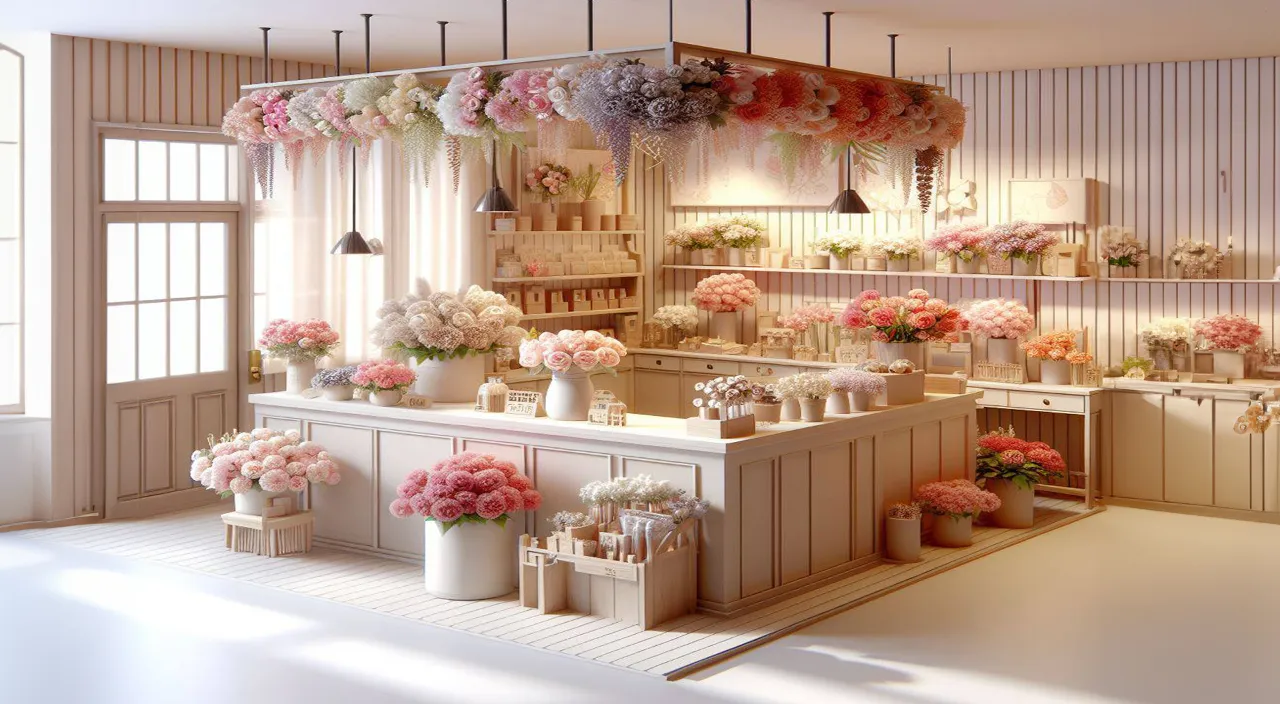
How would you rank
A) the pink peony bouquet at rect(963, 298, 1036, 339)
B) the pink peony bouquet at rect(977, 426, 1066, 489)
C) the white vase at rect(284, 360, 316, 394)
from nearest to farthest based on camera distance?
the white vase at rect(284, 360, 316, 394) < the pink peony bouquet at rect(977, 426, 1066, 489) < the pink peony bouquet at rect(963, 298, 1036, 339)

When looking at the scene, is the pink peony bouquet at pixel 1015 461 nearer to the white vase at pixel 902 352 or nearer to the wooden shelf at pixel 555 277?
the white vase at pixel 902 352

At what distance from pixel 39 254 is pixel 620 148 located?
4.42 metres

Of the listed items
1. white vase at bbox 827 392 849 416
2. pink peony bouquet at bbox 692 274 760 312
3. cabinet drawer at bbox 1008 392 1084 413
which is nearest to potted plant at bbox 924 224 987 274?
cabinet drawer at bbox 1008 392 1084 413

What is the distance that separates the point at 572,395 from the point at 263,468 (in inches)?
72.3

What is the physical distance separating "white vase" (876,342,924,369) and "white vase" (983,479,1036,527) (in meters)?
0.90

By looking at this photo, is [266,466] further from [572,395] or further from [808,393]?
[808,393]

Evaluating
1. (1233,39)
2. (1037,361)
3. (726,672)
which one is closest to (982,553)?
(1037,361)

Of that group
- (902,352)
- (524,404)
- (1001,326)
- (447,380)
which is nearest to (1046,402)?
(1001,326)

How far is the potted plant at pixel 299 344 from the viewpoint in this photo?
824cm

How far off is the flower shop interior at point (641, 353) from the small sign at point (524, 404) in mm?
42

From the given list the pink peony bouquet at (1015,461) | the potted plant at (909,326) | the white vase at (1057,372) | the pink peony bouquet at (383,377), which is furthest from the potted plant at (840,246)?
the pink peony bouquet at (383,377)

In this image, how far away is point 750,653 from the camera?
611 cm

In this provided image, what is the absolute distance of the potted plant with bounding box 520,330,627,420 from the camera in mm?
7238

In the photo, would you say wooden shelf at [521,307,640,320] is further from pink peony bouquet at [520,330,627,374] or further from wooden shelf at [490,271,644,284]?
pink peony bouquet at [520,330,627,374]
